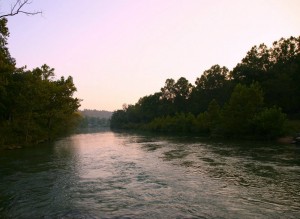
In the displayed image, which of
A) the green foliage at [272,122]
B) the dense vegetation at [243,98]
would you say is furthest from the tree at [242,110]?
the green foliage at [272,122]

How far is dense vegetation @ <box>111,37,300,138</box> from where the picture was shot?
55.2 m

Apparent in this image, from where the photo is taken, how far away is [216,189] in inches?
667

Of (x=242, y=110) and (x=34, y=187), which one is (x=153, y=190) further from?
(x=242, y=110)

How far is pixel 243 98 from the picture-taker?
2239 inches

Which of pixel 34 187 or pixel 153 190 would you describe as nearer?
pixel 153 190

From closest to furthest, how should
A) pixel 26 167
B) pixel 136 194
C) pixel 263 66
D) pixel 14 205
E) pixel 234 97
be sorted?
pixel 14 205 < pixel 136 194 < pixel 26 167 < pixel 234 97 < pixel 263 66

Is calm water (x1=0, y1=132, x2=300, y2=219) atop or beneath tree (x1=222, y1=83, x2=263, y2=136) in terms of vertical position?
beneath

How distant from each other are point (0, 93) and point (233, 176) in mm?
39450

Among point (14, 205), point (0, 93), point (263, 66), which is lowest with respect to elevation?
point (14, 205)

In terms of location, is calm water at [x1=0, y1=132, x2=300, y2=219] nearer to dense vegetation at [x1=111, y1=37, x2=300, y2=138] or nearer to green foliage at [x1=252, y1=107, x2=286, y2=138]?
green foliage at [x1=252, y1=107, x2=286, y2=138]

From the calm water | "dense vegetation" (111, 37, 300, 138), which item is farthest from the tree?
the calm water

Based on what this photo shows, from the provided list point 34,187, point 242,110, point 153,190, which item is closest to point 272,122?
point 242,110

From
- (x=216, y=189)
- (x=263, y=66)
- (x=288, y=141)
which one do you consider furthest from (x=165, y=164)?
(x=263, y=66)

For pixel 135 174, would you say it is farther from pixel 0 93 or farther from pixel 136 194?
pixel 0 93
